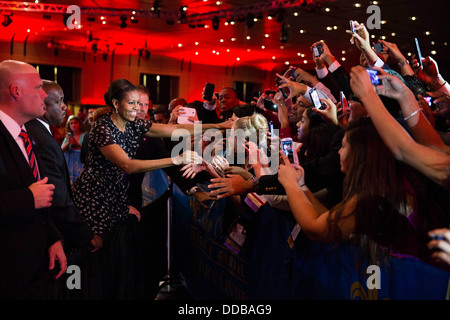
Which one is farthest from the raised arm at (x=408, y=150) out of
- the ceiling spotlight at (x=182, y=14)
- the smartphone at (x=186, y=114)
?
the ceiling spotlight at (x=182, y=14)

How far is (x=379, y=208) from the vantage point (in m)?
1.80

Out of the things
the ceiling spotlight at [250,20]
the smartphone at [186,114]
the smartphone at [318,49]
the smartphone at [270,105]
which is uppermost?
the ceiling spotlight at [250,20]

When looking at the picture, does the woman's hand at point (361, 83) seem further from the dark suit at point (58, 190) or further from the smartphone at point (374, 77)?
the dark suit at point (58, 190)

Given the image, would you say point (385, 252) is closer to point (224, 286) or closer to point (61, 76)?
point (224, 286)

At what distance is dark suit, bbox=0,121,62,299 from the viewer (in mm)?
1920

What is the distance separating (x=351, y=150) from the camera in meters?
1.91

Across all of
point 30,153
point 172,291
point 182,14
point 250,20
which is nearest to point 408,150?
point 30,153

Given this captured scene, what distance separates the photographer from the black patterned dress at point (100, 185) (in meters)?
3.05

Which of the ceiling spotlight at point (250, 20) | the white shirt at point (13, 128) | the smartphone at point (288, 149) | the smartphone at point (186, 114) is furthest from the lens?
the ceiling spotlight at point (250, 20)

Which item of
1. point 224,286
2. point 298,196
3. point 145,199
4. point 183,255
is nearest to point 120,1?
point 145,199

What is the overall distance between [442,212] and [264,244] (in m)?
1.16

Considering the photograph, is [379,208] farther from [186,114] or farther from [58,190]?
[186,114]

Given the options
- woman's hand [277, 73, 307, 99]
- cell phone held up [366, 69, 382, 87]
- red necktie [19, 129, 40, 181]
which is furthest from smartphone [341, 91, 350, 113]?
red necktie [19, 129, 40, 181]

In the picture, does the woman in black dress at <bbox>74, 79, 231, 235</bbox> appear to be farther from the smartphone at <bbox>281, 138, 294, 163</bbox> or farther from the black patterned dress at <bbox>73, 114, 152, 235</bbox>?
the smartphone at <bbox>281, 138, 294, 163</bbox>
